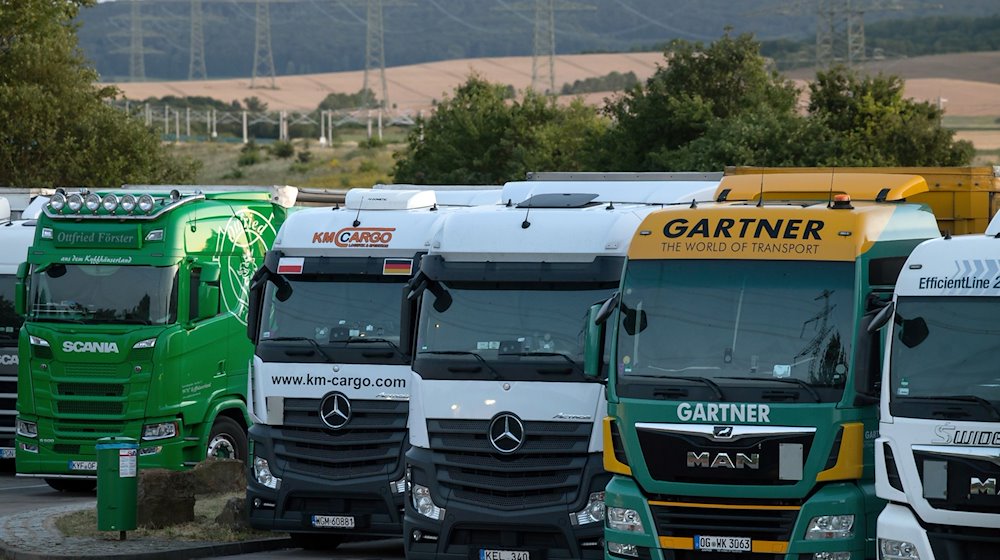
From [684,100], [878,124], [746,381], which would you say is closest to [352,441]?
[746,381]

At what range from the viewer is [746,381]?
36.9ft

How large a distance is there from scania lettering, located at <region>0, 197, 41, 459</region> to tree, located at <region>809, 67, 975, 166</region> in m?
21.1

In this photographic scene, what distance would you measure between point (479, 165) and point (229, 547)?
39.0m

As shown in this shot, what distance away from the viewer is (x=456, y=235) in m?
13.7

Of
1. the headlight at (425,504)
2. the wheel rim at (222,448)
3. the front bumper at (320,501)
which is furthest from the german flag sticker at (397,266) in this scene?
the wheel rim at (222,448)

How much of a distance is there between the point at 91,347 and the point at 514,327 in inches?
294

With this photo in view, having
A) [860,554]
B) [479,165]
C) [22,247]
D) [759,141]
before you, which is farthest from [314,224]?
[479,165]

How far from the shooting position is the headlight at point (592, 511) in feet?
42.2

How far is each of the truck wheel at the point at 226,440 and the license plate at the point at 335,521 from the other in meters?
4.64

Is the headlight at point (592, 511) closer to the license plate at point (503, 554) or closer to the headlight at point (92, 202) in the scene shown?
the license plate at point (503, 554)

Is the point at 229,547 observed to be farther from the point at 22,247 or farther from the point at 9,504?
the point at 22,247

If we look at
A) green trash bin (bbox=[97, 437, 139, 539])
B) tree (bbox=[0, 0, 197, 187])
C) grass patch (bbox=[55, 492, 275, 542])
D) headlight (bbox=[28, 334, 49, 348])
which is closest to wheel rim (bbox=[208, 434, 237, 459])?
grass patch (bbox=[55, 492, 275, 542])

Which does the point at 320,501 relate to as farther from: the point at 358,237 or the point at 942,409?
the point at 942,409

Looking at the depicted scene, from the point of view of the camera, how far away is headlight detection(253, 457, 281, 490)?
15.3 m
